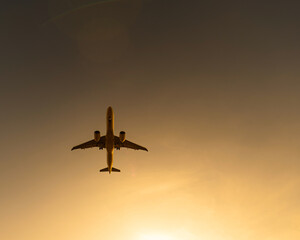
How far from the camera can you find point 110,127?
73625 millimetres

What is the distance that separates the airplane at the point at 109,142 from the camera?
239ft

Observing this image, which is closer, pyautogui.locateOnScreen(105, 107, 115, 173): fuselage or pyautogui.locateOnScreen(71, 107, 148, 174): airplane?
pyautogui.locateOnScreen(105, 107, 115, 173): fuselage

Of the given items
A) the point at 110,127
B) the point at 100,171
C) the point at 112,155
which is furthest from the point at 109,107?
the point at 100,171

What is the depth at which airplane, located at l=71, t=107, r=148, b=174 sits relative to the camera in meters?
72.7

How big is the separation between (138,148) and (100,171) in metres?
16.2

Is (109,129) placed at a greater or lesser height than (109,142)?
greater

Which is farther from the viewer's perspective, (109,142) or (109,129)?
(109,142)

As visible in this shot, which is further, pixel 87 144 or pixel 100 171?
pixel 100 171

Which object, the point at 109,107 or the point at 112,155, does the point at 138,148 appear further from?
the point at 109,107

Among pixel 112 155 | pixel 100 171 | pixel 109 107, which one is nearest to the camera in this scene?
pixel 109 107

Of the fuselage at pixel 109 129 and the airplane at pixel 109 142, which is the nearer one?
the fuselage at pixel 109 129

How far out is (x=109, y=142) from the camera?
7825 centimetres

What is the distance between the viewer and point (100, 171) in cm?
9756

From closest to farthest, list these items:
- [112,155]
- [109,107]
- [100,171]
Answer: [109,107], [112,155], [100,171]
